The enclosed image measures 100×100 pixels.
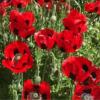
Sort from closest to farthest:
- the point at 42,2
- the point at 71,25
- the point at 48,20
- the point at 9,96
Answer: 1. the point at 71,25
2. the point at 9,96
3. the point at 42,2
4. the point at 48,20

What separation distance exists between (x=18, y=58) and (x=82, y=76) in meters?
0.47

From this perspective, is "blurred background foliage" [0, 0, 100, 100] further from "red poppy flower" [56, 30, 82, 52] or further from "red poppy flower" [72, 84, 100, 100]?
"red poppy flower" [72, 84, 100, 100]

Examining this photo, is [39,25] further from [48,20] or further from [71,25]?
[71,25]

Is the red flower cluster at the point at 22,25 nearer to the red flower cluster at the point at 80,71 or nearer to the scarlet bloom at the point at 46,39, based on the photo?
the scarlet bloom at the point at 46,39

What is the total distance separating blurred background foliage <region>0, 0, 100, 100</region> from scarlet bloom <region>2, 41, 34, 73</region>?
0.20 meters

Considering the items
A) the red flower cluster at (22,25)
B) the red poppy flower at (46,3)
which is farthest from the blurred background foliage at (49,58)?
the red flower cluster at (22,25)

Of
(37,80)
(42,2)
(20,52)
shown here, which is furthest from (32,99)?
(42,2)

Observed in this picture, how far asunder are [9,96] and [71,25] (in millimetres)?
745

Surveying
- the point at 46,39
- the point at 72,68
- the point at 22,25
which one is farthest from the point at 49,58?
the point at 72,68

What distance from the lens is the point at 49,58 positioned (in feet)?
11.5

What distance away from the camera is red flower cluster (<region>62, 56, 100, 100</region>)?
Result: 2.27 meters

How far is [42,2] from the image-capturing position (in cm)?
358

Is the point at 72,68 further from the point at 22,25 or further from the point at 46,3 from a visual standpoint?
the point at 46,3

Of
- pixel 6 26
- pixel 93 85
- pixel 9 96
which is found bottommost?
pixel 9 96
